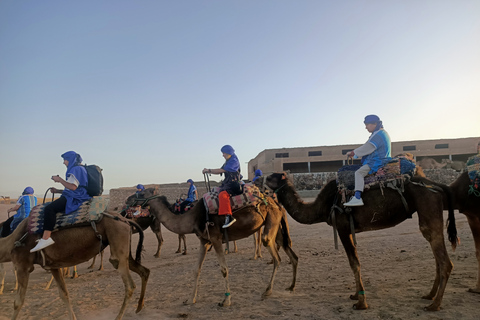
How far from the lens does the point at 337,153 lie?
5022cm

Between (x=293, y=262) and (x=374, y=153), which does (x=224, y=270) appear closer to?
(x=293, y=262)

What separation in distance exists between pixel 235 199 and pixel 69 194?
10.9 feet

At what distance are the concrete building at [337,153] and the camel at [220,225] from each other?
40190mm

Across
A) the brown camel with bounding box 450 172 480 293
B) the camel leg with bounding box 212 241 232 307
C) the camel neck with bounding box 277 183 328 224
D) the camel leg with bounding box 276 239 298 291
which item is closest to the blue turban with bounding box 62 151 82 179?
the camel leg with bounding box 212 241 232 307

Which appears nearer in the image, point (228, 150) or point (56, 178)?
point (56, 178)

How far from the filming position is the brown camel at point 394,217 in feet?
18.2

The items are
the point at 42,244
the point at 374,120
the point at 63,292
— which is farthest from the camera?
the point at 374,120

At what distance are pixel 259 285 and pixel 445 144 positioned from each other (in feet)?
174

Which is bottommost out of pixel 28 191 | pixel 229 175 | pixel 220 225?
pixel 220 225

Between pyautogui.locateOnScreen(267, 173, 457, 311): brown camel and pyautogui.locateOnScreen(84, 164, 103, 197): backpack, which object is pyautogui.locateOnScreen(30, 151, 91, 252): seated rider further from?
pyautogui.locateOnScreen(267, 173, 457, 311): brown camel

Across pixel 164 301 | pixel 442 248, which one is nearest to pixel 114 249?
pixel 164 301

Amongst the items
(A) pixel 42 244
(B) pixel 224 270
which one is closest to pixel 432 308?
(B) pixel 224 270

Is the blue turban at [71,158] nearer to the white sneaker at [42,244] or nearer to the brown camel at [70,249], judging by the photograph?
the brown camel at [70,249]

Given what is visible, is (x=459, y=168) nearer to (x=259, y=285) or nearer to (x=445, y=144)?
(x=445, y=144)
